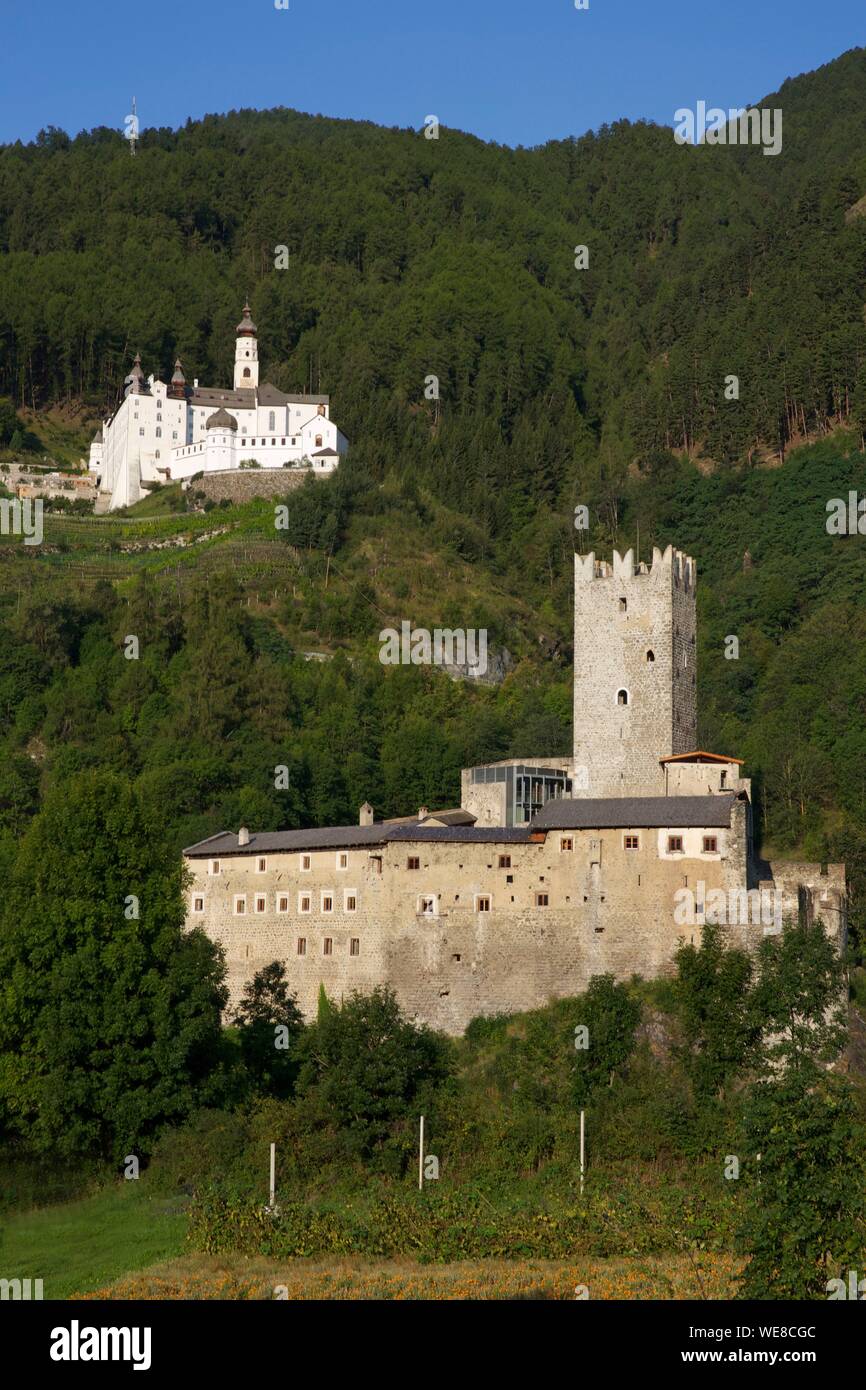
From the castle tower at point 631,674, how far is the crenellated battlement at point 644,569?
39 millimetres

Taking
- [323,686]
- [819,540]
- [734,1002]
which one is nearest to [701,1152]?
[734,1002]

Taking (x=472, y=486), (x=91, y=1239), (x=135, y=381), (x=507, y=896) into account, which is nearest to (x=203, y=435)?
(x=135, y=381)

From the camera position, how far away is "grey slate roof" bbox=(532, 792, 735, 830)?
56.8 meters

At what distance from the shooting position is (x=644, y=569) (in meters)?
68.6

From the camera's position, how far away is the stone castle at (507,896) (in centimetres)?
5653

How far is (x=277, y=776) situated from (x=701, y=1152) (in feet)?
122

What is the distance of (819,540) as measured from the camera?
369ft

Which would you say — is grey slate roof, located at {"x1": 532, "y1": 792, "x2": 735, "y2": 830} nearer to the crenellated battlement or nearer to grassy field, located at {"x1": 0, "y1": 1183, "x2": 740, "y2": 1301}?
the crenellated battlement

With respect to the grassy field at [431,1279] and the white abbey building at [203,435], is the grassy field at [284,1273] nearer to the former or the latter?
the grassy field at [431,1279]

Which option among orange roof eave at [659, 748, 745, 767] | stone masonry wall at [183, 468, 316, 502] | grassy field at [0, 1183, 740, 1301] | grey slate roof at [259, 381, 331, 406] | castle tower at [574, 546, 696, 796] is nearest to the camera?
grassy field at [0, 1183, 740, 1301]

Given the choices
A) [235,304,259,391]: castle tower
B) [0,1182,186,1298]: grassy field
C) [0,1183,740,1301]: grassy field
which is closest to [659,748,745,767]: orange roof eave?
[0,1182,186,1298]: grassy field

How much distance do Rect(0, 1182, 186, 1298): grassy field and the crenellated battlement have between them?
30484mm

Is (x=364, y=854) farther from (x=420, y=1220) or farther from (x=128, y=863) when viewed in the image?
(x=420, y=1220)

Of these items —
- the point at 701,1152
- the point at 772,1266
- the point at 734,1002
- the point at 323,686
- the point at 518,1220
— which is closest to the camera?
the point at 772,1266
